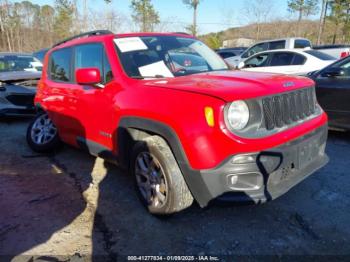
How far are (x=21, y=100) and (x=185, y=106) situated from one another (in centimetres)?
561

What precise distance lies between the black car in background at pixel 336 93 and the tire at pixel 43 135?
14.0 feet

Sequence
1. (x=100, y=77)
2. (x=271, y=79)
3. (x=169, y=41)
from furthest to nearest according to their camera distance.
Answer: (x=169, y=41) < (x=100, y=77) < (x=271, y=79)

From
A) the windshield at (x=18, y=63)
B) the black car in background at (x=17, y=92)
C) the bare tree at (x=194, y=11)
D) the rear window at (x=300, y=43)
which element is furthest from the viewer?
the bare tree at (x=194, y=11)

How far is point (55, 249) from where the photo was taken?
2.60m

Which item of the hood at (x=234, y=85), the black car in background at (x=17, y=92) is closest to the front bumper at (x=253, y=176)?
the hood at (x=234, y=85)

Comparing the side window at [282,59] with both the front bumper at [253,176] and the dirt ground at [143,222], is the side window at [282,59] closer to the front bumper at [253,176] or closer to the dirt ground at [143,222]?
the dirt ground at [143,222]

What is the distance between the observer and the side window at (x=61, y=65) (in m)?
4.12

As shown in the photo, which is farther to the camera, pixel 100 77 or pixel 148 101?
pixel 100 77

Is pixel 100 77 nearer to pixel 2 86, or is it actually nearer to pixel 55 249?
pixel 55 249

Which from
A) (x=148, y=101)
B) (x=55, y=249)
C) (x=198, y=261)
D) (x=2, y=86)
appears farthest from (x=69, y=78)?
(x=2, y=86)

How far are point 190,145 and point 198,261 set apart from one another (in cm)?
89

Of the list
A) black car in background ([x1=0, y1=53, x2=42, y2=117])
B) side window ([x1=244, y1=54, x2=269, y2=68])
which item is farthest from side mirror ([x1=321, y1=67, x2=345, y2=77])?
black car in background ([x1=0, y1=53, x2=42, y2=117])

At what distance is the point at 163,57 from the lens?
137 inches

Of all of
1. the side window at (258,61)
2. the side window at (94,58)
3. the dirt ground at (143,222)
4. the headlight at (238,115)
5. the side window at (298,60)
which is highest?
the side window at (94,58)
